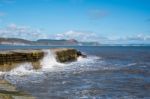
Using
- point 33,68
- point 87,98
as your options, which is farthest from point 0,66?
point 87,98

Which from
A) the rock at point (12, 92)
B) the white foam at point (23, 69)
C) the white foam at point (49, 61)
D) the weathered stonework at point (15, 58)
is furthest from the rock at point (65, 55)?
the rock at point (12, 92)

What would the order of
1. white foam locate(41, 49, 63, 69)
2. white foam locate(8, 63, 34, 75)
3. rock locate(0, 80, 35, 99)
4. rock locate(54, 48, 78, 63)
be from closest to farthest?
rock locate(0, 80, 35, 99)
white foam locate(8, 63, 34, 75)
white foam locate(41, 49, 63, 69)
rock locate(54, 48, 78, 63)

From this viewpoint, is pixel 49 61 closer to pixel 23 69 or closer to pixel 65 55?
pixel 65 55

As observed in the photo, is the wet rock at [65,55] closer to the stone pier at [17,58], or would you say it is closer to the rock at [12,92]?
the stone pier at [17,58]

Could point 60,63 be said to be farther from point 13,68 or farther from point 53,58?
point 13,68

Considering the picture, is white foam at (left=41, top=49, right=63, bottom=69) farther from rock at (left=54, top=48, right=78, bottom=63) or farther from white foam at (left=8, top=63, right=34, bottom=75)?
white foam at (left=8, top=63, right=34, bottom=75)

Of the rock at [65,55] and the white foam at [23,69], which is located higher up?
the rock at [65,55]

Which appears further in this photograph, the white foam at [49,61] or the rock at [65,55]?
the rock at [65,55]

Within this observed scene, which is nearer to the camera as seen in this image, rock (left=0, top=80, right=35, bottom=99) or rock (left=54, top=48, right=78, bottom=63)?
rock (left=0, top=80, right=35, bottom=99)

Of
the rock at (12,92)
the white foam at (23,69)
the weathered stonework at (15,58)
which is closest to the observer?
the rock at (12,92)

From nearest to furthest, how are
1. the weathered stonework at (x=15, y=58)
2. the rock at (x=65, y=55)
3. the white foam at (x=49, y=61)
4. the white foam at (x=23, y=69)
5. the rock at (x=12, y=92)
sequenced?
the rock at (x=12, y=92)
the white foam at (x=23, y=69)
the weathered stonework at (x=15, y=58)
the white foam at (x=49, y=61)
the rock at (x=65, y=55)

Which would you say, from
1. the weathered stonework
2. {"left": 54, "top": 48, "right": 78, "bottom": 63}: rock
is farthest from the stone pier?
{"left": 54, "top": 48, "right": 78, "bottom": 63}: rock

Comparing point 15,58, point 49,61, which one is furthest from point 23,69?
point 49,61

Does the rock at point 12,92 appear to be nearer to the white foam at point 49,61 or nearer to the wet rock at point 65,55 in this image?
the white foam at point 49,61
